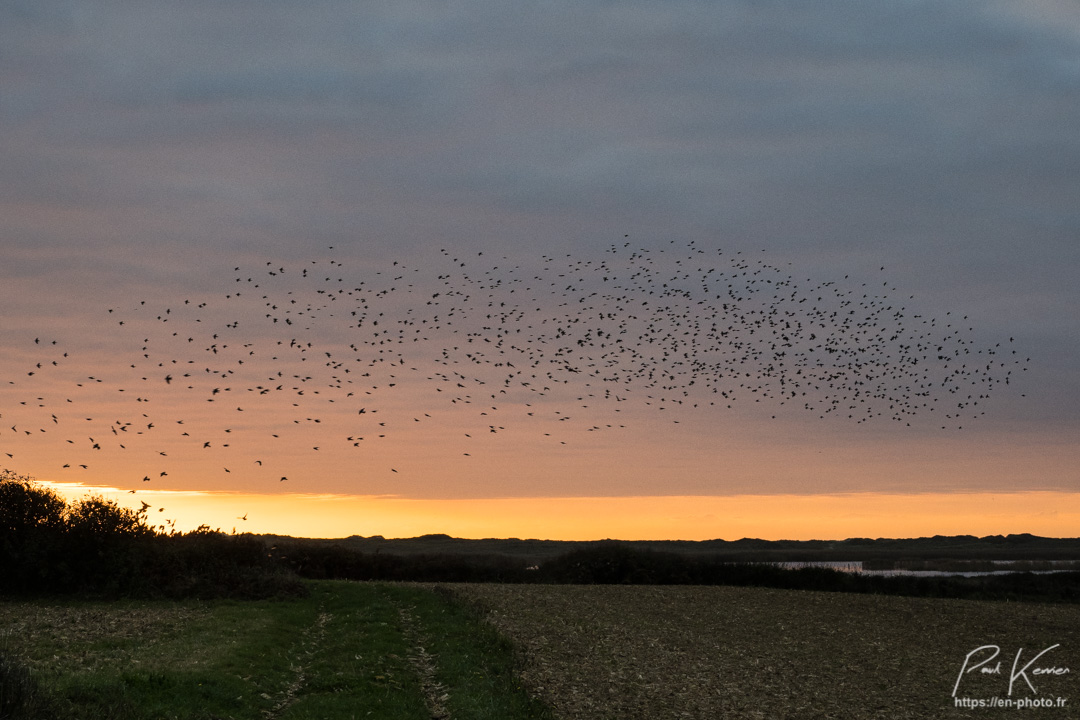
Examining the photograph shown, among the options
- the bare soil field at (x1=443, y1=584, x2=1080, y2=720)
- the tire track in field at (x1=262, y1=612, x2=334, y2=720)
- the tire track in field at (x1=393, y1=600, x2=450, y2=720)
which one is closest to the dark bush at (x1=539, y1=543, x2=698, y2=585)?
the bare soil field at (x1=443, y1=584, x2=1080, y2=720)

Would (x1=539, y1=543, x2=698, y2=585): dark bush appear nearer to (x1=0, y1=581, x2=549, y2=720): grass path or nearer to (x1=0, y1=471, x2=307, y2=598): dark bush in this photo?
(x1=0, y1=471, x2=307, y2=598): dark bush

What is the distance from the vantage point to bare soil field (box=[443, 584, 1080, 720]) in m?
22.1

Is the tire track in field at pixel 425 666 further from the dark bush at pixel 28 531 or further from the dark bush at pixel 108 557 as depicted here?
the dark bush at pixel 28 531

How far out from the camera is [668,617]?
40406mm

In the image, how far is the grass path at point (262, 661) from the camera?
19875 mm

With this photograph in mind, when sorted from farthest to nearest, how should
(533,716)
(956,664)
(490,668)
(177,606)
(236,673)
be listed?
(177,606) < (956,664) < (490,668) < (236,673) < (533,716)

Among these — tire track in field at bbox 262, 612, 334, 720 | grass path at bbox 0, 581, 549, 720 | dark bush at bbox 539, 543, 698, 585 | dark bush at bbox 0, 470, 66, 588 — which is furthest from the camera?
dark bush at bbox 539, 543, 698, 585

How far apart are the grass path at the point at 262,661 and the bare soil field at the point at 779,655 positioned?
172 cm

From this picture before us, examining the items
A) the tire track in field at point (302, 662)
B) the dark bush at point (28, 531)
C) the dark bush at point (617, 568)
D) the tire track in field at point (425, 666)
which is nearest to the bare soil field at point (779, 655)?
the tire track in field at point (425, 666)

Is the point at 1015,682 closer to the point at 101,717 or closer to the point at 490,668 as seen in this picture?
the point at 490,668

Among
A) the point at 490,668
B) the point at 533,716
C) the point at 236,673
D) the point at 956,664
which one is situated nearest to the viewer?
the point at 533,716

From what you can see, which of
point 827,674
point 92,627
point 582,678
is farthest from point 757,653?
point 92,627

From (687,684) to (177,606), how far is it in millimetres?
25971

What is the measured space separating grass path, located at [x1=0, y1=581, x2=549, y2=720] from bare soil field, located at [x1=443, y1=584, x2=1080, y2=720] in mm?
1723
